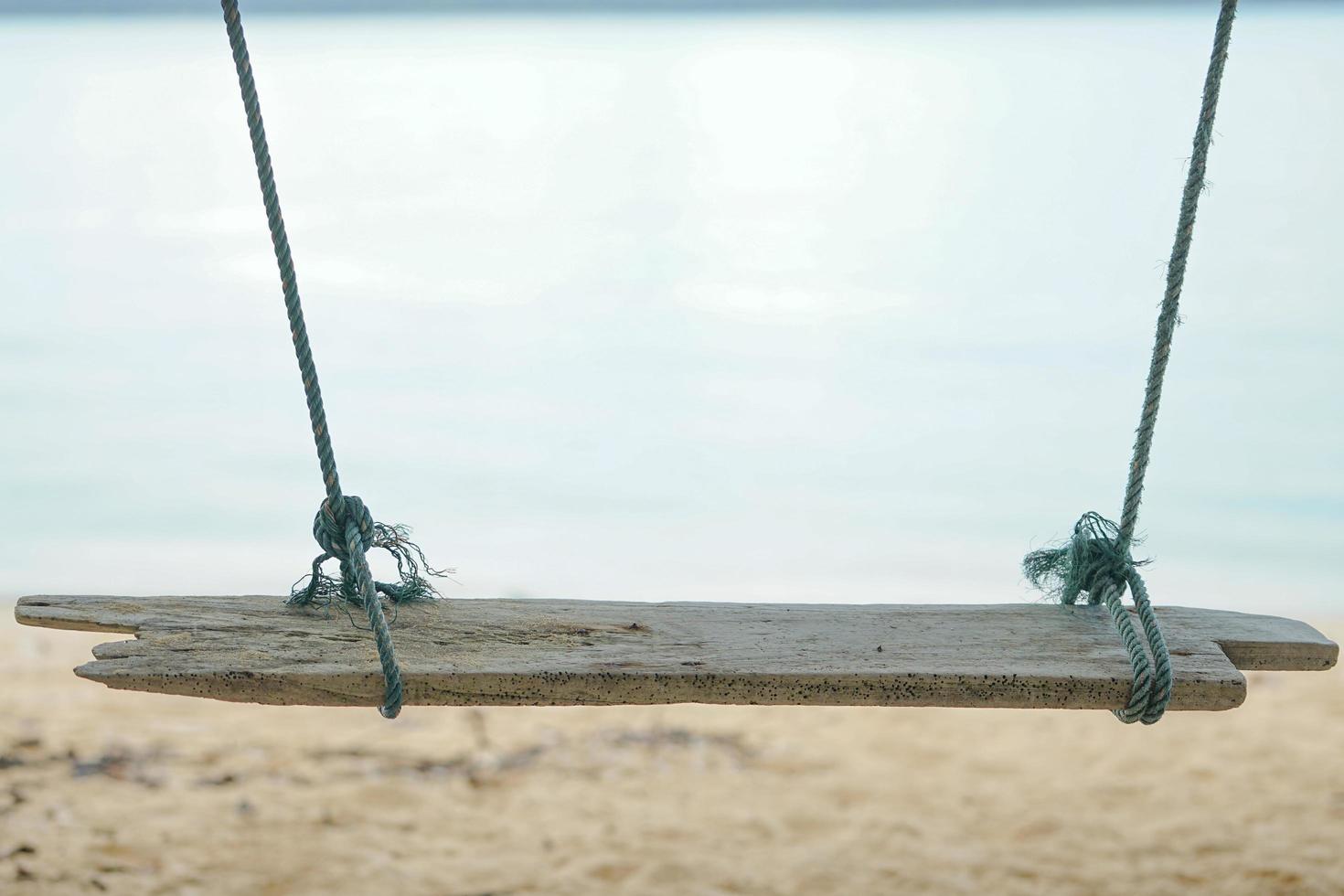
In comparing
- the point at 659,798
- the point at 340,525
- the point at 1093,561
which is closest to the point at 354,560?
the point at 340,525

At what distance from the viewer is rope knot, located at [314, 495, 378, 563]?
2.83 ft

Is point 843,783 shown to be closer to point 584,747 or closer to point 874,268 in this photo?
point 584,747

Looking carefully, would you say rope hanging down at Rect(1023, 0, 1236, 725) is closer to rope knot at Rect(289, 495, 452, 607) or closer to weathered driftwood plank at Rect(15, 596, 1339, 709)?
weathered driftwood plank at Rect(15, 596, 1339, 709)

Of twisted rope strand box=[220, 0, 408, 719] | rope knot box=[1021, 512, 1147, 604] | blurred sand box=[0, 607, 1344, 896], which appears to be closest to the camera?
twisted rope strand box=[220, 0, 408, 719]

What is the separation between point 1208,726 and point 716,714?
0.91 metres

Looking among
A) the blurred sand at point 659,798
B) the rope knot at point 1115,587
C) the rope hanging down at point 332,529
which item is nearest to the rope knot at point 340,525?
the rope hanging down at point 332,529

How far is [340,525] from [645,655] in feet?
0.75

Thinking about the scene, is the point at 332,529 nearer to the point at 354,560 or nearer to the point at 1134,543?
the point at 354,560

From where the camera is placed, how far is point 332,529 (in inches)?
34.3

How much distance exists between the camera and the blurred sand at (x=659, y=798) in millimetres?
1763

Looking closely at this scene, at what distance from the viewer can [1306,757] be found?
2156 millimetres

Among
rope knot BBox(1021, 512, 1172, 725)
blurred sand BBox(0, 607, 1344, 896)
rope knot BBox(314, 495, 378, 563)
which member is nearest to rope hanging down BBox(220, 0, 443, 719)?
rope knot BBox(314, 495, 378, 563)

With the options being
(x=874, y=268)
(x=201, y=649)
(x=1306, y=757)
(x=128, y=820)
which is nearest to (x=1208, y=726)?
(x=1306, y=757)

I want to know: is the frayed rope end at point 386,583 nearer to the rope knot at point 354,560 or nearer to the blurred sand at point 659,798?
the rope knot at point 354,560
